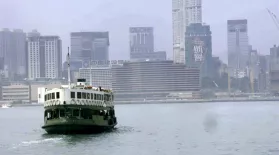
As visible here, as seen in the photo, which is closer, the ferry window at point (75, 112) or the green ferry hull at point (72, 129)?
the green ferry hull at point (72, 129)

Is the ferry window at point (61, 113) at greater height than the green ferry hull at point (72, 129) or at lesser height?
greater

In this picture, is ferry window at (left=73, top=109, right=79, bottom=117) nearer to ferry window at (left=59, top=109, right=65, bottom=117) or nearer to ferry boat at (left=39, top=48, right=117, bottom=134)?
ferry boat at (left=39, top=48, right=117, bottom=134)

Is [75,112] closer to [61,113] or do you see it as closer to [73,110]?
[73,110]

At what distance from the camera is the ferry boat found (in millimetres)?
68375

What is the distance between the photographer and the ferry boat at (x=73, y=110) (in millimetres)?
68375

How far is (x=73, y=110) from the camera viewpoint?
68562 mm

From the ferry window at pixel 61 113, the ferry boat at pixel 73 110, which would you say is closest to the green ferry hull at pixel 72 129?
the ferry boat at pixel 73 110

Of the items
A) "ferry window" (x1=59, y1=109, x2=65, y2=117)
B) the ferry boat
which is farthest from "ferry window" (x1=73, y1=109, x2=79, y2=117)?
"ferry window" (x1=59, y1=109, x2=65, y2=117)

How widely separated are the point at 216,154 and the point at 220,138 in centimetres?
1505

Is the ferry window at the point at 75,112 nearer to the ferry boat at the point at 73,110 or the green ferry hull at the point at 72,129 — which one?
the ferry boat at the point at 73,110

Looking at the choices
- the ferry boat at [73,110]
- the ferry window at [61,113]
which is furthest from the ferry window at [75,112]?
the ferry window at [61,113]

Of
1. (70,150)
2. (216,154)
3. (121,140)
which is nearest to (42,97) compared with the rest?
(121,140)

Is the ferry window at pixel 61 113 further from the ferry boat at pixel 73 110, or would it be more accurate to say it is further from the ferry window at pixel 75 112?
the ferry window at pixel 75 112

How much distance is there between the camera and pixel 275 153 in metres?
55.7
